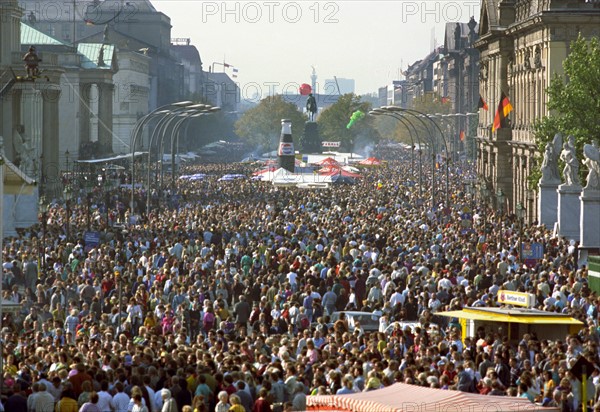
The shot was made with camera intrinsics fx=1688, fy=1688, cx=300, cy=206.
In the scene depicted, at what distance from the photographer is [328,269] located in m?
39.3

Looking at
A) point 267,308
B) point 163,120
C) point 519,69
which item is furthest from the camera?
point 163,120

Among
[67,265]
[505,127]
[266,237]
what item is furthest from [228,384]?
[505,127]

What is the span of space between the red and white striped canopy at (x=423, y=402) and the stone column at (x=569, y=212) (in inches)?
1412

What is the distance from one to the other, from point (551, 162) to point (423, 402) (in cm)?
4208

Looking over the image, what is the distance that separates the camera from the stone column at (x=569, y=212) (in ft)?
177

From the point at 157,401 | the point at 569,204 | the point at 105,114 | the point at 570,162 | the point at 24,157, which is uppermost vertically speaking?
the point at 105,114

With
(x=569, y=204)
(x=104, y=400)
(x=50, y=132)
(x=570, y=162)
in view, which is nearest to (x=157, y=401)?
(x=104, y=400)

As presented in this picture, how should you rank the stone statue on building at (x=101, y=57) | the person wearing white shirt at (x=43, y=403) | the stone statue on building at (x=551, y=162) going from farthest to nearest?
the stone statue on building at (x=101, y=57), the stone statue on building at (x=551, y=162), the person wearing white shirt at (x=43, y=403)

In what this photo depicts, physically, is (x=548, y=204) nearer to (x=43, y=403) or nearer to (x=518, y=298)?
(x=518, y=298)

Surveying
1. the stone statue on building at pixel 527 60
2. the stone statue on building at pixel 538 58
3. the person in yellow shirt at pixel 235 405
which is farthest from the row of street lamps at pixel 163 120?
the person in yellow shirt at pixel 235 405

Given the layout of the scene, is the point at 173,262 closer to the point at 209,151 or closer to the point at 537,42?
the point at 537,42

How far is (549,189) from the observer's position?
5912 centimetres

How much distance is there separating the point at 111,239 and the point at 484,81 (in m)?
48.9

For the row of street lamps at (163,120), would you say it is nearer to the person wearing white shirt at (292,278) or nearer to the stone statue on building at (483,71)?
the stone statue on building at (483,71)
